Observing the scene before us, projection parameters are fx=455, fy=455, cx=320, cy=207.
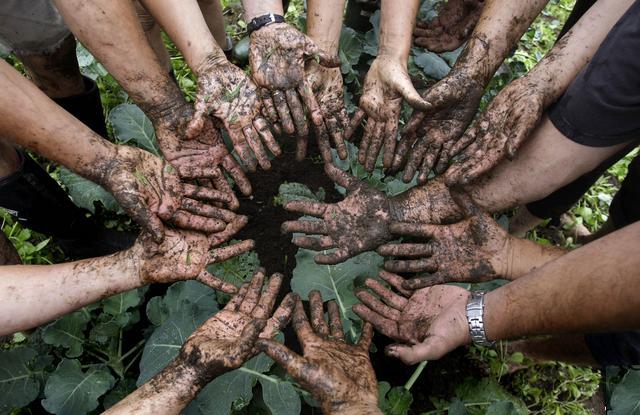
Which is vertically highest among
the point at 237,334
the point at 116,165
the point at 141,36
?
the point at 141,36

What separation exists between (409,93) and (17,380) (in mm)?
1971

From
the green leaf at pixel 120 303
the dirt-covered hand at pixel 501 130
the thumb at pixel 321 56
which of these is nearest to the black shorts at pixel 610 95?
the dirt-covered hand at pixel 501 130

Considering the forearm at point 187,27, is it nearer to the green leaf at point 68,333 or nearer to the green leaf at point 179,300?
the green leaf at point 179,300

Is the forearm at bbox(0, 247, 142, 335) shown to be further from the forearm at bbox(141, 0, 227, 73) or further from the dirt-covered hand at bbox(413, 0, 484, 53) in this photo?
the dirt-covered hand at bbox(413, 0, 484, 53)

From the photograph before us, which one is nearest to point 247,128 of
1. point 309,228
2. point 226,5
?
point 309,228

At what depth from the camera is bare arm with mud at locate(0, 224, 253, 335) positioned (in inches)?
58.6

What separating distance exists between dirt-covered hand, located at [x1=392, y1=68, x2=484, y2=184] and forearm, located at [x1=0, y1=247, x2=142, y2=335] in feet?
3.94

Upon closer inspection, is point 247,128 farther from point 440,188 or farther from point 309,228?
point 440,188

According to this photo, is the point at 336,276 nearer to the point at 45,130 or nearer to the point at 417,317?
the point at 417,317

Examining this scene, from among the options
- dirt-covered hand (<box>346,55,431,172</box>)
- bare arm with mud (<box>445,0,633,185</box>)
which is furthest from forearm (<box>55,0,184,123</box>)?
bare arm with mud (<box>445,0,633,185</box>)

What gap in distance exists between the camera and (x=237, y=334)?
1.58 m

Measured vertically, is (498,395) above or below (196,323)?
below

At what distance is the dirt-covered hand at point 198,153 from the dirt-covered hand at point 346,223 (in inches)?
12.4

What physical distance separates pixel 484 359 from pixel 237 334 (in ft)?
3.98
